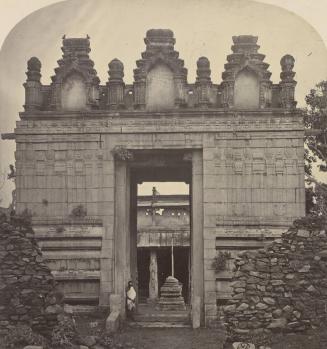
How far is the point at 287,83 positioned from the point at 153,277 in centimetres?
1354

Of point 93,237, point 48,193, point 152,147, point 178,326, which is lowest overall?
point 178,326

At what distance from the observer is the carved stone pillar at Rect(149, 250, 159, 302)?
29.6 m

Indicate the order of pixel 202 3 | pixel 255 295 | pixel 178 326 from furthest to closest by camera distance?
pixel 178 326
pixel 202 3
pixel 255 295

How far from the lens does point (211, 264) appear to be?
18.3 metres

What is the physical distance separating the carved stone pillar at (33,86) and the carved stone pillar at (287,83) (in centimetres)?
712

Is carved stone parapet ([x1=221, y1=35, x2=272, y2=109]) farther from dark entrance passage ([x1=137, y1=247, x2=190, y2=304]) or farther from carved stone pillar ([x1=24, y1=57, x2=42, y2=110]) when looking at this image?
dark entrance passage ([x1=137, y1=247, x2=190, y2=304])

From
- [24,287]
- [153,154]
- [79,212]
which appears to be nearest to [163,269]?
[153,154]

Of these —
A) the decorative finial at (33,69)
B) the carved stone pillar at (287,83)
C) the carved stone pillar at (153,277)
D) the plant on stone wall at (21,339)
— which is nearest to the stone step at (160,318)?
the carved stone pillar at (287,83)

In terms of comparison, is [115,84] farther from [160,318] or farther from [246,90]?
[160,318]

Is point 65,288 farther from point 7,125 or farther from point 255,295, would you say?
point 255,295

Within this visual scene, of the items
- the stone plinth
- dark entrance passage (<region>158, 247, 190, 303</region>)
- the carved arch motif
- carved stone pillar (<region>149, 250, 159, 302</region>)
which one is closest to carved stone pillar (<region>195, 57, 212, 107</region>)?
the carved arch motif

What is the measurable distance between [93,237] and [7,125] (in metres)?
4.63

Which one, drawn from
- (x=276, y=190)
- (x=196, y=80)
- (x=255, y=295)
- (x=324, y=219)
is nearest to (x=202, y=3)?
(x=196, y=80)

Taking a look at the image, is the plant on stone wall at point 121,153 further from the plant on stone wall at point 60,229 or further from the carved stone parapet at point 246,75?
the carved stone parapet at point 246,75
